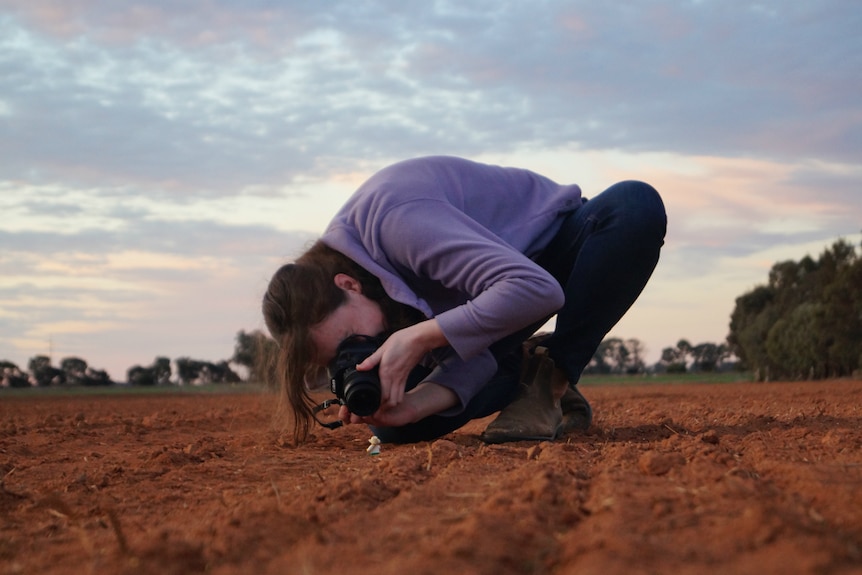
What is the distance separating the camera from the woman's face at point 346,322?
10.2ft

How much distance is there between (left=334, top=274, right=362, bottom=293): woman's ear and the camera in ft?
10.3

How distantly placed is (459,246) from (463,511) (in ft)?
4.30

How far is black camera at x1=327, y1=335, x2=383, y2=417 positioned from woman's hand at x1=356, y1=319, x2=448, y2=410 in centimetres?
3

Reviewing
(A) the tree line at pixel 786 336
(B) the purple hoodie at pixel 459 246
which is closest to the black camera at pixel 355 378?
(B) the purple hoodie at pixel 459 246

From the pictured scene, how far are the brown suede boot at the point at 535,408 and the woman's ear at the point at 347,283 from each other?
81cm

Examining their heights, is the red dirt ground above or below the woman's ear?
below

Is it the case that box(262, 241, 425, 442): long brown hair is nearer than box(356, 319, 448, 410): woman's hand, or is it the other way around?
box(356, 319, 448, 410): woman's hand

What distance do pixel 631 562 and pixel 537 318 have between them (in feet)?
6.06

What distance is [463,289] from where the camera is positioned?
3145 mm

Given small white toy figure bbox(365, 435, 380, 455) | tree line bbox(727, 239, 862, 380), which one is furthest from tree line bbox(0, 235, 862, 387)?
small white toy figure bbox(365, 435, 380, 455)

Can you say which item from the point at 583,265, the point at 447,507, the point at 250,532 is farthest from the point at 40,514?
the point at 583,265

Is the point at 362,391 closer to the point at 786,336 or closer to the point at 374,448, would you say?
the point at 374,448

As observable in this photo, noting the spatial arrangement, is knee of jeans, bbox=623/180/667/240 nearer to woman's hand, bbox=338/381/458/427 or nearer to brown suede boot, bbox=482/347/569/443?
brown suede boot, bbox=482/347/569/443

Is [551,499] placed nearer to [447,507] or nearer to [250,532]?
[447,507]
